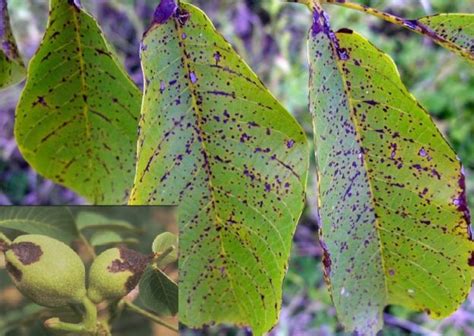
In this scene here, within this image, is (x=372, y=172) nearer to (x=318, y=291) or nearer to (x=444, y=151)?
(x=444, y=151)

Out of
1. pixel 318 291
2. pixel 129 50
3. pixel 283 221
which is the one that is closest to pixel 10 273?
pixel 283 221

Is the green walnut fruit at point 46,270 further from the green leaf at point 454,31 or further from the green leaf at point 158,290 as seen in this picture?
the green leaf at point 454,31

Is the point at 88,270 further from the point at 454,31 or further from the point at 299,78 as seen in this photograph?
the point at 299,78

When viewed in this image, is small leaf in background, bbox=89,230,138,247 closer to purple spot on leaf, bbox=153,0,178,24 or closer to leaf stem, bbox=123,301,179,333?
leaf stem, bbox=123,301,179,333

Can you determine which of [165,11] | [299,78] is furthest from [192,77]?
[299,78]

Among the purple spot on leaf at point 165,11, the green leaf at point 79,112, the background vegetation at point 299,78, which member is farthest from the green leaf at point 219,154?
the background vegetation at point 299,78

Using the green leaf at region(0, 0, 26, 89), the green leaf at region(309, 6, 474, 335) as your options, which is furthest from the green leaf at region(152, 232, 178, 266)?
the green leaf at region(0, 0, 26, 89)

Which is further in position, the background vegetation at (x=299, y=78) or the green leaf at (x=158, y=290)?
the background vegetation at (x=299, y=78)
